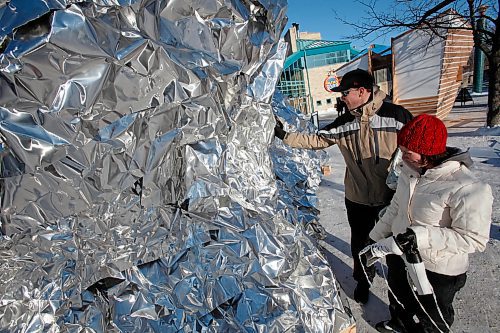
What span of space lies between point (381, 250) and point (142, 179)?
114cm

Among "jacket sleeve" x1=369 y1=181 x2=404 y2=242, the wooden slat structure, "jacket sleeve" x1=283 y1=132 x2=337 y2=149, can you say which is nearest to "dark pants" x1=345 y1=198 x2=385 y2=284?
"jacket sleeve" x1=369 y1=181 x2=404 y2=242

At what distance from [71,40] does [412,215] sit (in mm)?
1571

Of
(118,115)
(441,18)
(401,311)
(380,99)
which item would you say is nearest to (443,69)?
(441,18)

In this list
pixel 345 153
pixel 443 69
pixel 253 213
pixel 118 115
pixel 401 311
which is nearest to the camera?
pixel 118 115

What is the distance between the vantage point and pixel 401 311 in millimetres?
1810

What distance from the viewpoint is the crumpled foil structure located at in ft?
3.54

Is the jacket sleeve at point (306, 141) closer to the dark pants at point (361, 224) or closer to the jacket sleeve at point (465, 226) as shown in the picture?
the dark pants at point (361, 224)

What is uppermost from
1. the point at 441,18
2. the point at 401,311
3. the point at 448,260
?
the point at 441,18

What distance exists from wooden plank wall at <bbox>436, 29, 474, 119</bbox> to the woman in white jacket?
649cm

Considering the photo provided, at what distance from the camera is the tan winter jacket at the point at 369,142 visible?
1805 mm

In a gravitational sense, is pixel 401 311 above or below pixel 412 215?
below

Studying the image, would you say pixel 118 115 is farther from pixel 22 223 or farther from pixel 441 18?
pixel 441 18

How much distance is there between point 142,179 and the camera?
4.32ft

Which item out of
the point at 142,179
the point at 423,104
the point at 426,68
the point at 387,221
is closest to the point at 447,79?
the point at 426,68
